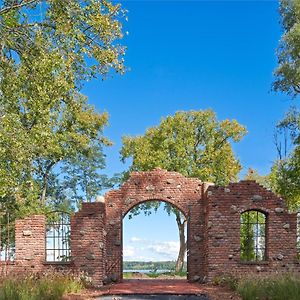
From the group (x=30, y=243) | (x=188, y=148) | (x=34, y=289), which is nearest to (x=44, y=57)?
(x=34, y=289)

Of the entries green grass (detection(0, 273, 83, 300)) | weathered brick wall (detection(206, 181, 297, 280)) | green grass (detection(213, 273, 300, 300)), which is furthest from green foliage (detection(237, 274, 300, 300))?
green grass (detection(0, 273, 83, 300))

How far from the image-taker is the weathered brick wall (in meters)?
17.4

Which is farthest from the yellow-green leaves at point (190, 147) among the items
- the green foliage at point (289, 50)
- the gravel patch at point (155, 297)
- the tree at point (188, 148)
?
the gravel patch at point (155, 297)

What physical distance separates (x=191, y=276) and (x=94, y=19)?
33.5ft

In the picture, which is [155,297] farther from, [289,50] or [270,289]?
[289,50]

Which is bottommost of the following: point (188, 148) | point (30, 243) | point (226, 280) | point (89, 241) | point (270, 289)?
point (226, 280)

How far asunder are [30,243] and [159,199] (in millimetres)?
4520

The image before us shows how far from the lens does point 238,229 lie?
1753 centimetres

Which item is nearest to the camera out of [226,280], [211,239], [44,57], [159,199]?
[44,57]

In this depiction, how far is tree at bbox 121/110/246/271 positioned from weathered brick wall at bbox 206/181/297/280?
463 inches

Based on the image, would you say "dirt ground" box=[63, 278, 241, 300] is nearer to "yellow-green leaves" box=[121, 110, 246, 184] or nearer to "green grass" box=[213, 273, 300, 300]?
"green grass" box=[213, 273, 300, 300]

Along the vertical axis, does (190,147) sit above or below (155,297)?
above

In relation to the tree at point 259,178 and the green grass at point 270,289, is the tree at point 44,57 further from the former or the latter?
the tree at point 259,178

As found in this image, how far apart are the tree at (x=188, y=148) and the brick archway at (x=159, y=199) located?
10.7 metres
